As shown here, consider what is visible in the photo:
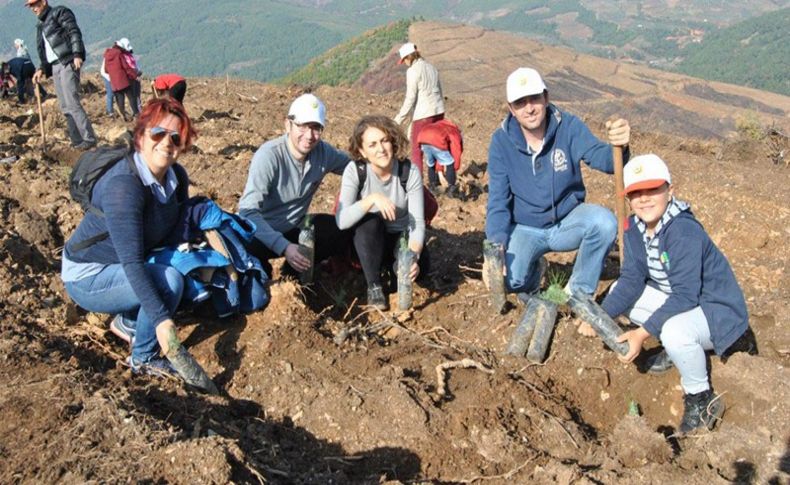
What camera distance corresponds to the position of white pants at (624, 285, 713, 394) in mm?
3168

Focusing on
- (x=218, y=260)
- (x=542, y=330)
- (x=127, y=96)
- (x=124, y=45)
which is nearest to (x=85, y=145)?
(x=127, y=96)

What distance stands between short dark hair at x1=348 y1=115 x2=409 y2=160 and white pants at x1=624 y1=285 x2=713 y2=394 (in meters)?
1.88

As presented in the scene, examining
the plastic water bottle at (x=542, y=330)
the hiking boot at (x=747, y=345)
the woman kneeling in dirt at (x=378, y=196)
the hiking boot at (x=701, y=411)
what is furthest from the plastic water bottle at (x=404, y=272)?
the hiking boot at (x=747, y=345)

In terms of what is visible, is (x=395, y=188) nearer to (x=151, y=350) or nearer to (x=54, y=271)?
(x=151, y=350)

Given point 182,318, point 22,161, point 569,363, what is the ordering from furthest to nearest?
point 22,161, point 182,318, point 569,363

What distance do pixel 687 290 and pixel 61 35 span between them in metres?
7.38

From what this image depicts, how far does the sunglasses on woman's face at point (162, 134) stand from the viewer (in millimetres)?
3139

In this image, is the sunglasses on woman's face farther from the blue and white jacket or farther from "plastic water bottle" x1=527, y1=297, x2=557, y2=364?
"plastic water bottle" x1=527, y1=297, x2=557, y2=364

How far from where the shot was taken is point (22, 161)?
6793 millimetres

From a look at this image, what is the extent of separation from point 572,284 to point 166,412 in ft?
8.12

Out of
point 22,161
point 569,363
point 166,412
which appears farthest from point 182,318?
point 22,161

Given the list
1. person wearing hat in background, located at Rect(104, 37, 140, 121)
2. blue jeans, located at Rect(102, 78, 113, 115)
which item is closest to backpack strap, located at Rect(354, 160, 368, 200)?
person wearing hat in background, located at Rect(104, 37, 140, 121)

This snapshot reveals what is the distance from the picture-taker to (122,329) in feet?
12.3

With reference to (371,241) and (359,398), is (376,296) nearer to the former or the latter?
(371,241)
